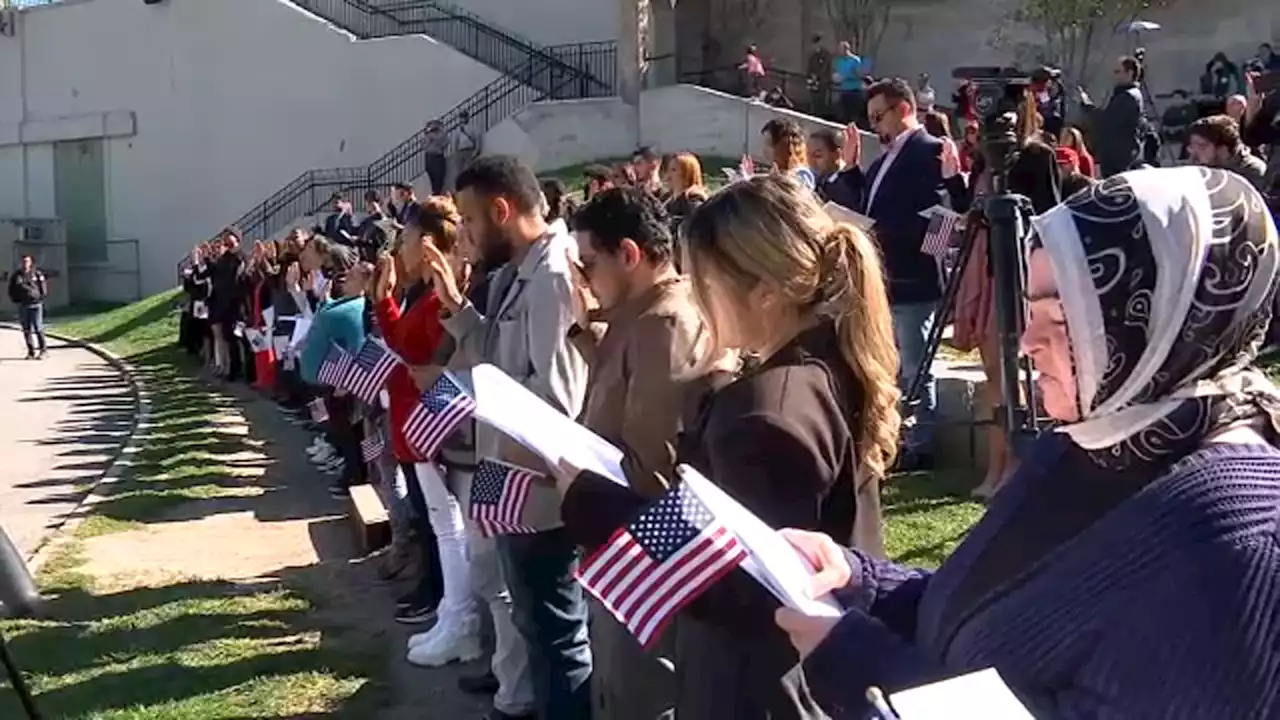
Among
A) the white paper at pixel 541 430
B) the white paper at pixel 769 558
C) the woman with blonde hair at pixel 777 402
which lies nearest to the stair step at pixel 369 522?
the white paper at pixel 541 430

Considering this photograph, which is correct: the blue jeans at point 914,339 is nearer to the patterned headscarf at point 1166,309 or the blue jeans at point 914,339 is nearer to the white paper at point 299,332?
the patterned headscarf at point 1166,309

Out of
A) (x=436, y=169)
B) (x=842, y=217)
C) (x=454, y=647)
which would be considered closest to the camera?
(x=842, y=217)

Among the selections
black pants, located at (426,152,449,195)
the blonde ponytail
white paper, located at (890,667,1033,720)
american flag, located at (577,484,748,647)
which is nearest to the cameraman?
the blonde ponytail

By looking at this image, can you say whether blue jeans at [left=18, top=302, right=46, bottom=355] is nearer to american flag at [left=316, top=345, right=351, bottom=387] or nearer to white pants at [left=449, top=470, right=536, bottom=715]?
american flag at [left=316, top=345, right=351, bottom=387]

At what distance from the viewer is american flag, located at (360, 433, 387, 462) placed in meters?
8.41

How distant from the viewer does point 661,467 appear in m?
3.91

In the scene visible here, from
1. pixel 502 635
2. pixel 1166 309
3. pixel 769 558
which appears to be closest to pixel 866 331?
pixel 769 558

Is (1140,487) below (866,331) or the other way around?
below

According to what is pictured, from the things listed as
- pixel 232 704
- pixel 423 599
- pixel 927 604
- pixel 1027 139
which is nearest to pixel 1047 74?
pixel 1027 139

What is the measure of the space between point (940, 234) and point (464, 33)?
28404 millimetres

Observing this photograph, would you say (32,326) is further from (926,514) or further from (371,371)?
(926,514)

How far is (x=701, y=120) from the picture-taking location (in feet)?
91.1

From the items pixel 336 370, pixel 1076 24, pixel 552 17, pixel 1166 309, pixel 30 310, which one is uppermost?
pixel 552 17

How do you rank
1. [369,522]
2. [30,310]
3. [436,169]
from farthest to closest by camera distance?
[436,169], [30,310], [369,522]
